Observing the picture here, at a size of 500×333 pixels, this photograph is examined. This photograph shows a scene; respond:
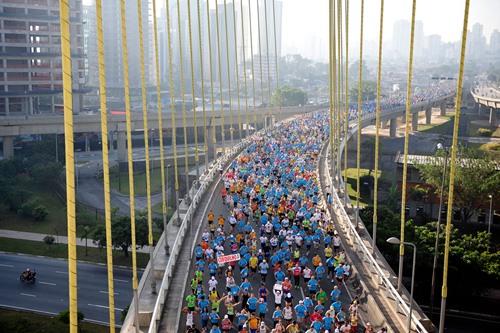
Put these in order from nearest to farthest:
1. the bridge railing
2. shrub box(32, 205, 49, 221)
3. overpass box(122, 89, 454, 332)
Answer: the bridge railing
overpass box(122, 89, 454, 332)
shrub box(32, 205, 49, 221)

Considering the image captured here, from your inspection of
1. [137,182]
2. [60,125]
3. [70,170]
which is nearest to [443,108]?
[137,182]

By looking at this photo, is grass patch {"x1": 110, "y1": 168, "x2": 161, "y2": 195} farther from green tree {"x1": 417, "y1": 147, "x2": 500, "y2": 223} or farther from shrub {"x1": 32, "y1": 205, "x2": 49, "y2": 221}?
green tree {"x1": 417, "y1": 147, "x2": 500, "y2": 223}

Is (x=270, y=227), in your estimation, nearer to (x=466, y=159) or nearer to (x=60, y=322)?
(x=60, y=322)

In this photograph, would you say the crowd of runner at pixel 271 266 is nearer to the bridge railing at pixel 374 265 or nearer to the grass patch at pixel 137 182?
the bridge railing at pixel 374 265

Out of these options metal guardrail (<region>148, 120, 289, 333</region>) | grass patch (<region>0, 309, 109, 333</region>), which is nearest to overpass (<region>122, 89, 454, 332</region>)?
metal guardrail (<region>148, 120, 289, 333</region>)

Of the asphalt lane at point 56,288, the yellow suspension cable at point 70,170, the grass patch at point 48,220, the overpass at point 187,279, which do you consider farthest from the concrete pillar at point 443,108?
the yellow suspension cable at point 70,170

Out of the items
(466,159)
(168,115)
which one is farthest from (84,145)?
(466,159)

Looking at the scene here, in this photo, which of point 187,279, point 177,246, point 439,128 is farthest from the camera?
point 439,128

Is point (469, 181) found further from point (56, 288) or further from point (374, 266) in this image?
point (56, 288)
